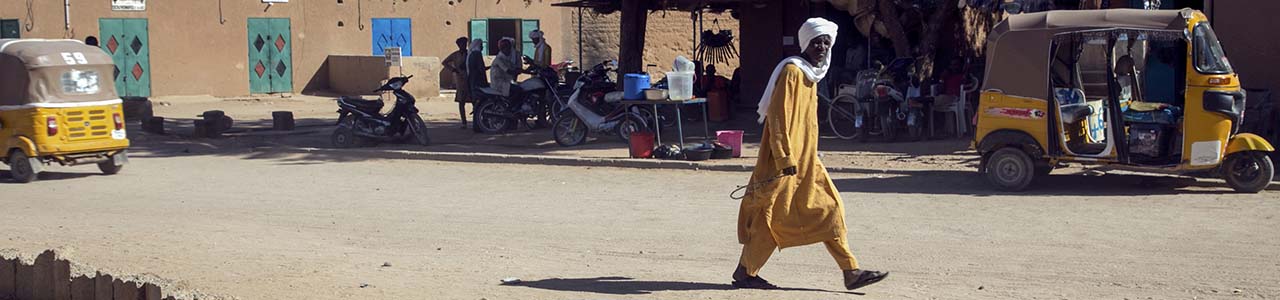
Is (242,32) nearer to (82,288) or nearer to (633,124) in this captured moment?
(633,124)

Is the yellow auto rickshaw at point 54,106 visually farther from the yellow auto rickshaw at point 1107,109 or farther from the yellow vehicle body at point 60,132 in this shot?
the yellow auto rickshaw at point 1107,109

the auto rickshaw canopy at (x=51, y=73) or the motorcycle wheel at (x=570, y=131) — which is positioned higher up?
the auto rickshaw canopy at (x=51, y=73)

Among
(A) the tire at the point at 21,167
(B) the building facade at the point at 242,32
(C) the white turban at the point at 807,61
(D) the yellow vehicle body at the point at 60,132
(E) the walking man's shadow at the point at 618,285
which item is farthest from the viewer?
(B) the building facade at the point at 242,32

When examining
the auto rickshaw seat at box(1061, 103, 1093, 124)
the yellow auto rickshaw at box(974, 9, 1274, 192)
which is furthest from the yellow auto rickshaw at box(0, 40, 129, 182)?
the auto rickshaw seat at box(1061, 103, 1093, 124)

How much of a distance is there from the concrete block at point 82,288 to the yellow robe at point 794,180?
3431mm

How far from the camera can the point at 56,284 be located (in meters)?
7.00

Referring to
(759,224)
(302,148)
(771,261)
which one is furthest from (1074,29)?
(302,148)

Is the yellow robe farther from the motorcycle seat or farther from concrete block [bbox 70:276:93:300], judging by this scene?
the motorcycle seat

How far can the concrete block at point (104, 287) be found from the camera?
257 inches

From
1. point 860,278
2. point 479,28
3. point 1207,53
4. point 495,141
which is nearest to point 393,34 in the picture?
point 479,28

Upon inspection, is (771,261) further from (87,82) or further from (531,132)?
(531,132)

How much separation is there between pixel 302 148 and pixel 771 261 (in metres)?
10.5

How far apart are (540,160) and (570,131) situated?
6.62 ft

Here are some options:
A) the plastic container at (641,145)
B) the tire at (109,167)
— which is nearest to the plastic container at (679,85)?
the plastic container at (641,145)
